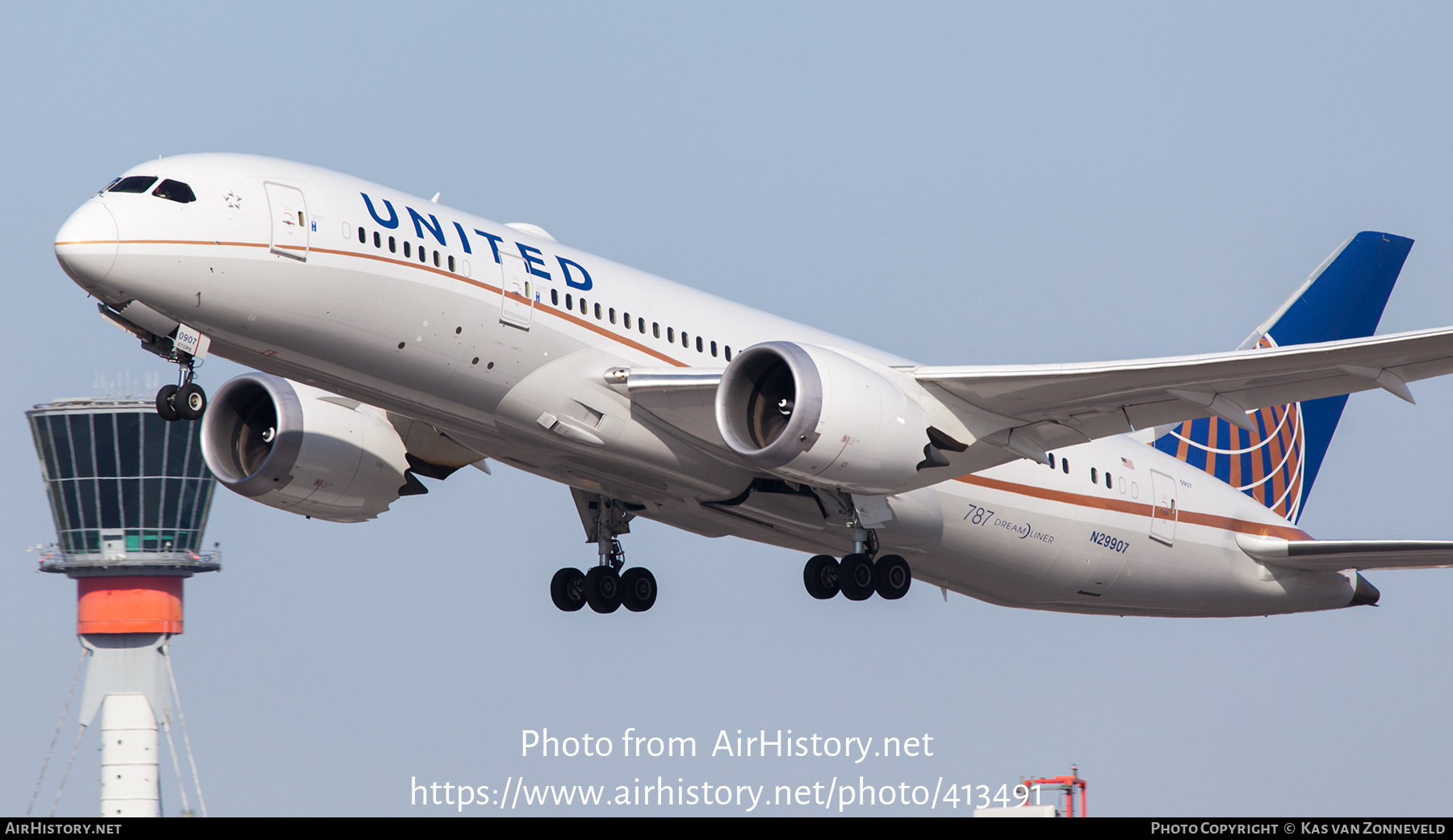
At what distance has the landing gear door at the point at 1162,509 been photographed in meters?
31.8

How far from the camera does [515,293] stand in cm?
2411

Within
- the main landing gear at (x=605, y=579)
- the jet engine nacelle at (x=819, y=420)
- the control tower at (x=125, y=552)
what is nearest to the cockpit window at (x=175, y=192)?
the jet engine nacelle at (x=819, y=420)

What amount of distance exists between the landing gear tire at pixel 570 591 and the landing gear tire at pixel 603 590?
0.33 feet

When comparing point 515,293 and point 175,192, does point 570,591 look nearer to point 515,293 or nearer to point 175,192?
point 515,293

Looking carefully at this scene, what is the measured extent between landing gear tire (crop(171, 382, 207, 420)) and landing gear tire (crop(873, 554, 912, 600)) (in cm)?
1047

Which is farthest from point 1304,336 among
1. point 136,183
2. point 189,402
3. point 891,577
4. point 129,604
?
point 129,604

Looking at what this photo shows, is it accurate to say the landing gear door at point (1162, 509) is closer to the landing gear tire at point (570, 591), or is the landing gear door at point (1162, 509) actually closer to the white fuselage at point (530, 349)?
the white fuselage at point (530, 349)

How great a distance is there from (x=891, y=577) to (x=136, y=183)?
12.5 meters

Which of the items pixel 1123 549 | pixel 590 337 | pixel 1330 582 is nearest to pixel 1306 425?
pixel 1330 582

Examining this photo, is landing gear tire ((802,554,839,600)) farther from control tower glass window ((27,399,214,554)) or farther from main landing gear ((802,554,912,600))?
control tower glass window ((27,399,214,554))

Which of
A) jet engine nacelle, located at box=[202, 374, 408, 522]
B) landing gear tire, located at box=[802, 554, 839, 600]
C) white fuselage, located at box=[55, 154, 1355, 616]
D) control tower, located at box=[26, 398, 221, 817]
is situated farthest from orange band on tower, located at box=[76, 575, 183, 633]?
landing gear tire, located at box=[802, 554, 839, 600]

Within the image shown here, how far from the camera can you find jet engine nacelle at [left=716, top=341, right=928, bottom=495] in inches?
949

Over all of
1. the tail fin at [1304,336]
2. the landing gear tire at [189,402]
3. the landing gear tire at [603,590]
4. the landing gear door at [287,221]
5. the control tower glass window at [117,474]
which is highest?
the control tower glass window at [117,474]
